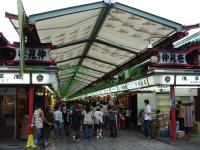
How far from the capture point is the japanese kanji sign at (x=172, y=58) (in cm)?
1808

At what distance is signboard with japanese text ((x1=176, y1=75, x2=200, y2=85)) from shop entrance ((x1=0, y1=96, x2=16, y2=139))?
8.08m

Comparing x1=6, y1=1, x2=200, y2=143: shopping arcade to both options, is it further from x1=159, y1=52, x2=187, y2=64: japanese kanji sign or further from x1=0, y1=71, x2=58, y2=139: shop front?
x1=0, y1=71, x2=58, y2=139: shop front

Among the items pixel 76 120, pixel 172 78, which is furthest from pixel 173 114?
pixel 76 120

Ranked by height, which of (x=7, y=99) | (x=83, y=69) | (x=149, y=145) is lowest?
(x=149, y=145)

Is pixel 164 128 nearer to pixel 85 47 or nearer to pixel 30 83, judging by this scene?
pixel 85 47

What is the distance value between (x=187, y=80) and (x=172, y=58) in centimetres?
123

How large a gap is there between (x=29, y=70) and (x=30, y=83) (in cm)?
52

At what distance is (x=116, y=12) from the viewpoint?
14773 mm

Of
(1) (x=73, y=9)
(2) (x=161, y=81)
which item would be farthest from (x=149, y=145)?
(1) (x=73, y=9)

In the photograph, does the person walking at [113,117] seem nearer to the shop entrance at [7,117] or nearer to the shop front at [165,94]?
the shop front at [165,94]

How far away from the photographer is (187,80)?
18484 millimetres

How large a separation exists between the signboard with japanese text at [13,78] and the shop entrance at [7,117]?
3.94 metres

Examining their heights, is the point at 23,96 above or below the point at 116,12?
below

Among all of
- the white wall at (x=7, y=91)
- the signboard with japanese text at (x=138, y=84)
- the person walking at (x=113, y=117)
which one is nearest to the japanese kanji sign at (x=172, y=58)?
the signboard with japanese text at (x=138, y=84)
